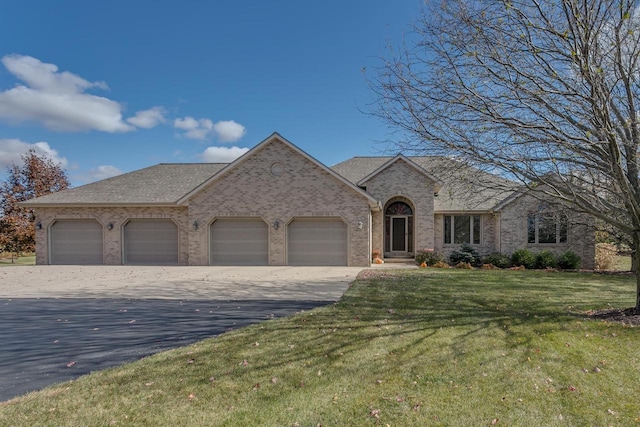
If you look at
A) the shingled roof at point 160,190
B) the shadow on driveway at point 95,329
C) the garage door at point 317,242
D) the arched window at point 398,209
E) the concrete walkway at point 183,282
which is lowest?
the concrete walkway at point 183,282

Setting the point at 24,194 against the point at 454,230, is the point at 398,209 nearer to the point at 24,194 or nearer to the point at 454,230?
the point at 454,230

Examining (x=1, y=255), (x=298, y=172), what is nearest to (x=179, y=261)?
(x=298, y=172)

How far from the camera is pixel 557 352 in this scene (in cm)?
511

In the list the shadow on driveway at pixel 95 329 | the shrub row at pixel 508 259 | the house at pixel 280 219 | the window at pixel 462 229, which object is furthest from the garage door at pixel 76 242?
the window at pixel 462 229

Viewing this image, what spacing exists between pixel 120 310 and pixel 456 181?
27.5 ft

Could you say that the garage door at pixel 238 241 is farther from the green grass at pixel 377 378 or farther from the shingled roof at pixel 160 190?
the green grass at pixel 377 378

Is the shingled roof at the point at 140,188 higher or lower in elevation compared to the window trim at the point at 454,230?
higher

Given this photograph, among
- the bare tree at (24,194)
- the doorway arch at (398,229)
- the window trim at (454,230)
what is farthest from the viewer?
the bare tree at (24,194)

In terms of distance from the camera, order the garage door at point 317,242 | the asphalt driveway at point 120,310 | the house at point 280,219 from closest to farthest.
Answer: the asphalt driveway at point 120,310 → the house at point 280,219 → the garage door at point 317,242

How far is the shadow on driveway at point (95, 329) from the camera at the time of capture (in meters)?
4.97

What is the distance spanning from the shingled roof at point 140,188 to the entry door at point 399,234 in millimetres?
11806

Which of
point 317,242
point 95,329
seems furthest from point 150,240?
point 95,329

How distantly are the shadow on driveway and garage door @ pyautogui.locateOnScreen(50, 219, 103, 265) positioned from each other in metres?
9.87

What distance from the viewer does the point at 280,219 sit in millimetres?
17438
